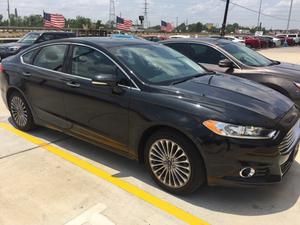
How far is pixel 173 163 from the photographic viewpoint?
3.56 metres

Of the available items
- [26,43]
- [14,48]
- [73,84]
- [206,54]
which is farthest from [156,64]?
[26,43]

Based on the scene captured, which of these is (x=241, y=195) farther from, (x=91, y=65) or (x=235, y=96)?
(x=91, y=65)

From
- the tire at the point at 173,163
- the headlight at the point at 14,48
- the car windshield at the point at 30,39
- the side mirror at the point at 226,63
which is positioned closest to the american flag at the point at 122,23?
the car windshield at the point at 30,39

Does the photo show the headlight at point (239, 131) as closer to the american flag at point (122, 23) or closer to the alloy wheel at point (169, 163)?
the alloy wheel at point (169, 163)

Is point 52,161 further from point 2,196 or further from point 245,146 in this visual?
point 245,146

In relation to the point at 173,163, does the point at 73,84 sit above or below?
above

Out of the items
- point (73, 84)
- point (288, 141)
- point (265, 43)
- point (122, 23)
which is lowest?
point (265, 43)

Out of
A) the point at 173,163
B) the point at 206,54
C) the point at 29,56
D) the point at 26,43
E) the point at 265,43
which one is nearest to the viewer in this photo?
the point at 173,163

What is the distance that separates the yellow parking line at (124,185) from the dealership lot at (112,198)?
10mm

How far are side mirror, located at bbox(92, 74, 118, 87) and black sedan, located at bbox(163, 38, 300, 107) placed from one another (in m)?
3.24

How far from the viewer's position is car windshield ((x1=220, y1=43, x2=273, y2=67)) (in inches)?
264

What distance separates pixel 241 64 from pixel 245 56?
0.46m

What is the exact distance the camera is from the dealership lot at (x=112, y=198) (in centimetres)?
326

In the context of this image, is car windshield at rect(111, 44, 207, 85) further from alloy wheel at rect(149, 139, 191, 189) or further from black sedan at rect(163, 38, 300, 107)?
black sedan at rect(163, 38, 300, 107)
